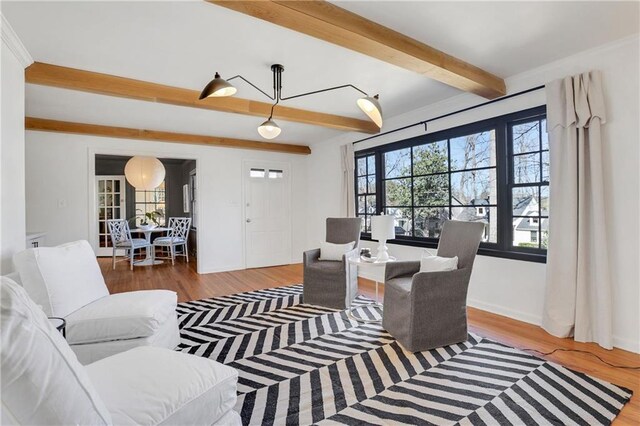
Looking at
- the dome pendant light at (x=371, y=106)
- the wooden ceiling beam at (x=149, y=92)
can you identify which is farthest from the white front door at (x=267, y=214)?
the dome pendant light at (x=371, y=106)

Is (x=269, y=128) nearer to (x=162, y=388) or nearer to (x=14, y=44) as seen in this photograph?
(x=14, y=44)

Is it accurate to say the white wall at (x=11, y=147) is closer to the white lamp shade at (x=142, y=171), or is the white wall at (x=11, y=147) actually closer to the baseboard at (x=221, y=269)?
the baseboard at (x=221, y=269)

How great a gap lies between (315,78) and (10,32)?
7.50ft

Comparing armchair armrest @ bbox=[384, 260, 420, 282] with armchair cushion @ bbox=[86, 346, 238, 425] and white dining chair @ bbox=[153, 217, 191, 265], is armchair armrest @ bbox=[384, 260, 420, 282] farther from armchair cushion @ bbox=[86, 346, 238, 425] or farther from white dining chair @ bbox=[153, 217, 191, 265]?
white dining chair @ bbox=[153, 217, 191, 265]

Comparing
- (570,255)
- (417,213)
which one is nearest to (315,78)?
(417,213)

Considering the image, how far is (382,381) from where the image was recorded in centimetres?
202

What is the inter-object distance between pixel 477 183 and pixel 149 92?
11.9 feet

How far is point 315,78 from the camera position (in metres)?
3.05

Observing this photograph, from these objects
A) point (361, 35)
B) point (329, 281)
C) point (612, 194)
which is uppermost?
point (361, 35)

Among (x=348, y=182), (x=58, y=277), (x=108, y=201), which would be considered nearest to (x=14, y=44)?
(x=58, y=277)

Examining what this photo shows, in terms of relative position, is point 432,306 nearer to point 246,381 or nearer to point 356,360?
point 356,360

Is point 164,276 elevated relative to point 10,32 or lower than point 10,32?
lower

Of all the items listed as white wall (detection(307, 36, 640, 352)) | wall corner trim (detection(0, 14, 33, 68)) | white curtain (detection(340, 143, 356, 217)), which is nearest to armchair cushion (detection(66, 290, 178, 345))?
wall corner trim (detection(0, 14, 33, 68))

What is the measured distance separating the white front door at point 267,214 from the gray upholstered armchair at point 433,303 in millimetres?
3731
